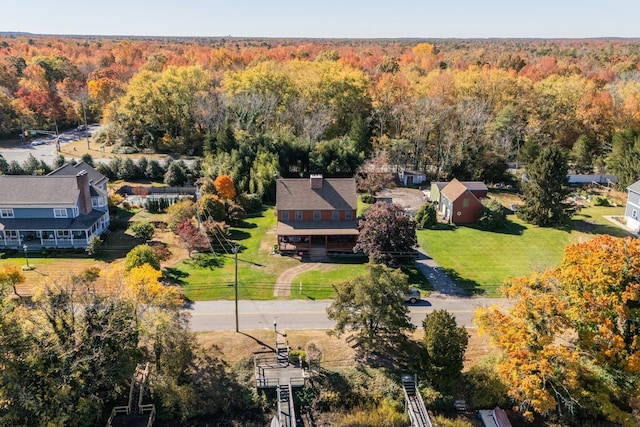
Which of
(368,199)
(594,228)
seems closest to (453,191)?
(368,199)

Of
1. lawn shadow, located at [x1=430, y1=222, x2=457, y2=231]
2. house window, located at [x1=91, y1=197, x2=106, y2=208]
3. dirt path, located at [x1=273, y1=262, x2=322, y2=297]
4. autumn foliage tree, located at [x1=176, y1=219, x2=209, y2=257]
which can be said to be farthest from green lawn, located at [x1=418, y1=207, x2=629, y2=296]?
house window, located at [x1=91, y1=197, x2=106, y2=208]

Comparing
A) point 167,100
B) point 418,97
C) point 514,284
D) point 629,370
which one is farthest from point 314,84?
point 629,370

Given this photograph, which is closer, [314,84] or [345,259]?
[345,259]

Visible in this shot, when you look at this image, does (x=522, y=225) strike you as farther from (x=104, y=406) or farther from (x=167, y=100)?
(x=167, y=100)

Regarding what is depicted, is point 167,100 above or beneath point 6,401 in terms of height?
above

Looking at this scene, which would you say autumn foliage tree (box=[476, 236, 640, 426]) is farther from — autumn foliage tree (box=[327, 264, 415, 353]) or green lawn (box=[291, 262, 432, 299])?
green lawn (box=[291, 262, 432, 299])

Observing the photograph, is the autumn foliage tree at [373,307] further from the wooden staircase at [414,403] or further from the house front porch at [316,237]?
the house front porch at [316,237]
